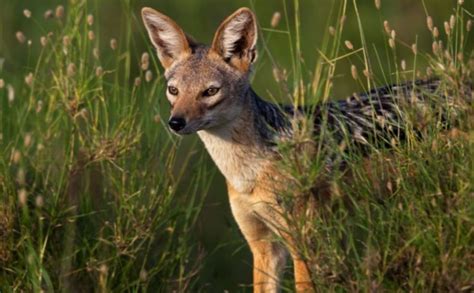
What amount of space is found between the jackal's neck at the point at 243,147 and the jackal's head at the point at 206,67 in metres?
0.06

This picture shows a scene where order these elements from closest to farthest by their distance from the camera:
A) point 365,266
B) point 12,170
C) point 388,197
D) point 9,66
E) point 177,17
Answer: point 365,266
point 388,197
point 12,170
point 9,66
point 177,17

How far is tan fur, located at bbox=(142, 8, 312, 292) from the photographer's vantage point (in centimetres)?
684

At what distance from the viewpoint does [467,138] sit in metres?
5.77

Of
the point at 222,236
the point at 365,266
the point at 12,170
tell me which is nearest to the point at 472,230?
the point at 365,266

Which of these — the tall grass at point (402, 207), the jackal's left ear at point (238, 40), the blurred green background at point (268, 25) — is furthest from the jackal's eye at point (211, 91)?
the blurred green background at point (268, 25)

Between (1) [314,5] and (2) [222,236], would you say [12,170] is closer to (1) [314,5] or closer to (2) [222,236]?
(2) [222,236]

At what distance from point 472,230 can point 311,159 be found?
844mm

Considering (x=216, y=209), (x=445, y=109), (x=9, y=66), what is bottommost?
(x=216, y=209)

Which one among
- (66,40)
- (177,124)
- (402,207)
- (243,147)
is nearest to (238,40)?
(243,147)

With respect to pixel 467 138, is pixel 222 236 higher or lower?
lower

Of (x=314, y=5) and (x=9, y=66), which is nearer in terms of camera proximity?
(x=9, y=66)

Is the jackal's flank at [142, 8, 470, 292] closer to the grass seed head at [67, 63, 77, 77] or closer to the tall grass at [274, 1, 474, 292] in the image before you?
the grass seed head at [67, 63, 77, 77]

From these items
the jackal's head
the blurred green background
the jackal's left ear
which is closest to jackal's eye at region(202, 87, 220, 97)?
the jackal's head

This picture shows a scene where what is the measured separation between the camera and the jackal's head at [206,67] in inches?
267
